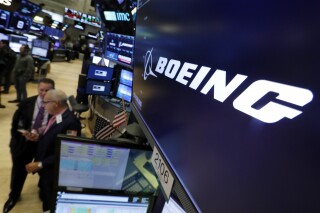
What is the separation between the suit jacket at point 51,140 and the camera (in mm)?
2805

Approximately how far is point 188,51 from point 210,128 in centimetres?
32

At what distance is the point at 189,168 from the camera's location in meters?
0.75

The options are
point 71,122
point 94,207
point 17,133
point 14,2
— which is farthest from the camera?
point 14,2

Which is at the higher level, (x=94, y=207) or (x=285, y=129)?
(x=285, y=129)

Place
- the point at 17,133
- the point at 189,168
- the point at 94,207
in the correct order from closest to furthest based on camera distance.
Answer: the point at 189,168
the point at 94,207
the point at 17,133

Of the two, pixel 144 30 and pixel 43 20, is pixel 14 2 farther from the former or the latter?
pixel 144 30

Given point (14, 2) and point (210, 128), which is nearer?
point (210, 128)

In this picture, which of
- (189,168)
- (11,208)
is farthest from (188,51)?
(11,208)

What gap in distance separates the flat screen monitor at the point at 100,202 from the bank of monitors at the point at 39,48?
37.1 feet

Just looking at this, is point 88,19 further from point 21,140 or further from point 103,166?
point 103,166

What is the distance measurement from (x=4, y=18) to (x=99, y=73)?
26.5 ft

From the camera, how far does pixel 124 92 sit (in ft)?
19.2

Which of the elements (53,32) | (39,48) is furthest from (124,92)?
(53,32)

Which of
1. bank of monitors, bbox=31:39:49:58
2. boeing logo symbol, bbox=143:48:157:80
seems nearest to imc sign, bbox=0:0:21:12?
bank of monitors, bbox=31:39:49:58
